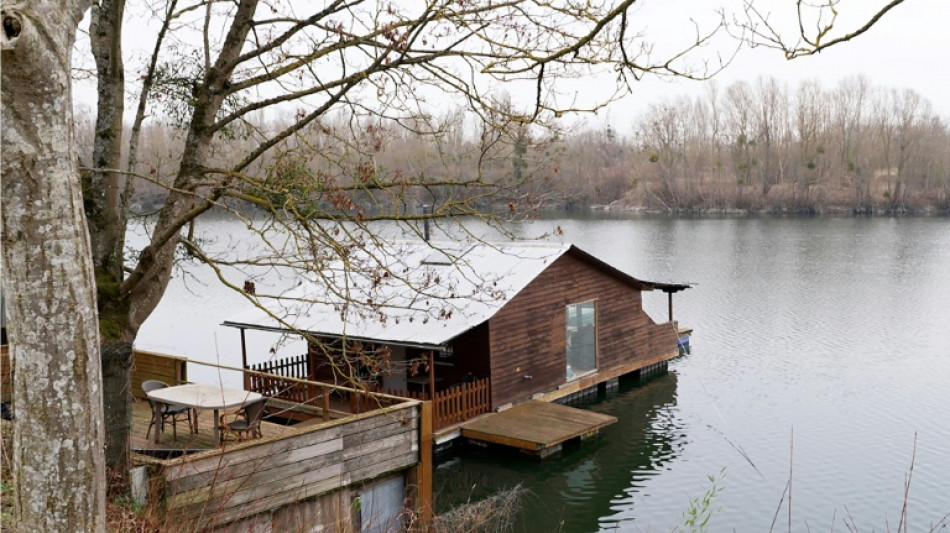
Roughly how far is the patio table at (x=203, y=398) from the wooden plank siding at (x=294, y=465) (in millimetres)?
625

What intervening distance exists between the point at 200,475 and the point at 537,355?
1169 cm

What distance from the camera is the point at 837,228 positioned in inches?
2387

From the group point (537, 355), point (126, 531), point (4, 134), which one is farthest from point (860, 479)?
point (4, 134)

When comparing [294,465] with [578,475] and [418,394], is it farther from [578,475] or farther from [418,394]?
[578,475]

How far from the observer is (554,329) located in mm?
20406

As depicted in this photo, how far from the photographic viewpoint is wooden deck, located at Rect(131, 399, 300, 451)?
33.7ft

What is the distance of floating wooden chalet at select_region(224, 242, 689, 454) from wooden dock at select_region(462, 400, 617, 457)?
0.33 meters

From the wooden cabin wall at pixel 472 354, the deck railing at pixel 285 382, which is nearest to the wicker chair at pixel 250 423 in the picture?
the deck railing at pixel 285 382

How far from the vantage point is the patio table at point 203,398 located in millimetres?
9617

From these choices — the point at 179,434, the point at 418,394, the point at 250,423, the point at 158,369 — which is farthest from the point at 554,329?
the point at 250,423

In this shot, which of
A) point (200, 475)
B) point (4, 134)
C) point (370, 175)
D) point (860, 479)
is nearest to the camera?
point (4, 134)

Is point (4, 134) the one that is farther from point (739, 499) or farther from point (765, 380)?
point (765, 380)

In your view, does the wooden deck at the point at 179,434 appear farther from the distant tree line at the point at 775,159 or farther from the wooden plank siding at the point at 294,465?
the distant tree line at the point at 775,159

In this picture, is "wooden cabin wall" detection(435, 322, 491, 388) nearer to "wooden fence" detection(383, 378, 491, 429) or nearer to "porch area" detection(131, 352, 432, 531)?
"wooden fence" detection(383, 378, 491, 429)
